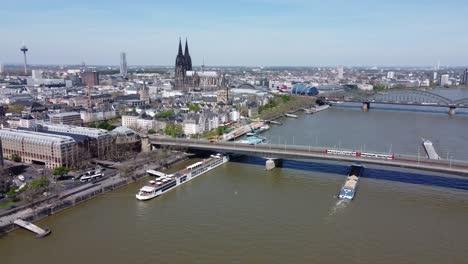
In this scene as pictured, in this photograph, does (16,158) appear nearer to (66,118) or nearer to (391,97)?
(66,118)

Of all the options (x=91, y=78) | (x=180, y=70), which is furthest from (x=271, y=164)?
(x=91, y=78)

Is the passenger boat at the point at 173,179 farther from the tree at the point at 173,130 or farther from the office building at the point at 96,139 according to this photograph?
the tree at the point at 173,130

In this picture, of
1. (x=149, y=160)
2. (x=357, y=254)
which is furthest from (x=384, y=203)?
(x=149, y=160)

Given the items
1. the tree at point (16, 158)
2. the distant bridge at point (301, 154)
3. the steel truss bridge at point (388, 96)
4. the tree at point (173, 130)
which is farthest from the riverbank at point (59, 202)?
the steel truss bridge at point (388, 96)

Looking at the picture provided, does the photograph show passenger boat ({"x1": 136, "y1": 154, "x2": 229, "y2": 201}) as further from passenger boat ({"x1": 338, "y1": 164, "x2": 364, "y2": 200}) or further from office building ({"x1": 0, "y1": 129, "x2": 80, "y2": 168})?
passenger boat ({"x1": 338, "y1": 164, "x2": 364, "y2": 200})

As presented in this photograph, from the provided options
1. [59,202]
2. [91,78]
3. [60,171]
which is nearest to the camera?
[59,202]

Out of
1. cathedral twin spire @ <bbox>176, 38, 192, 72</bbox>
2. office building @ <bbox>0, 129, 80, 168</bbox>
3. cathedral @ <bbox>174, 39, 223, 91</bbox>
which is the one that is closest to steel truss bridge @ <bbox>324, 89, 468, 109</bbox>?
cathedral @ <bbox>174, 39, 223, 91</bbox>

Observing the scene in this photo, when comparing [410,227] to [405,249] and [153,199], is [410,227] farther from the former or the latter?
[153,199]
